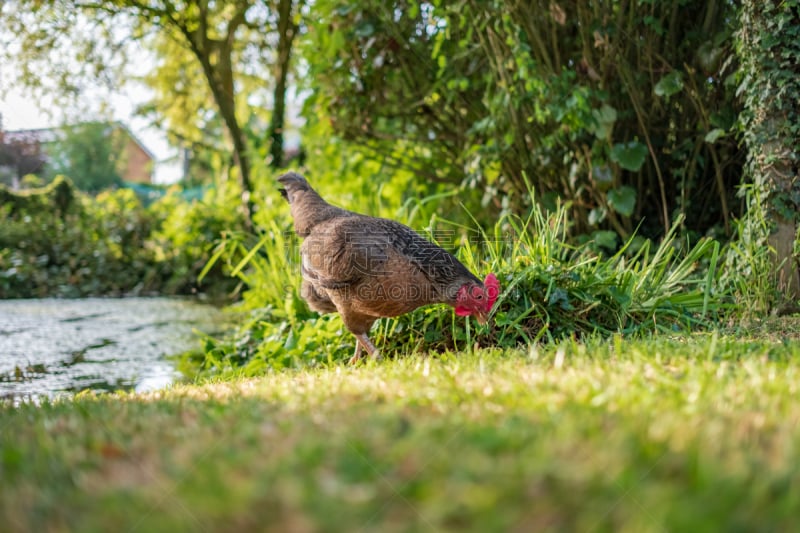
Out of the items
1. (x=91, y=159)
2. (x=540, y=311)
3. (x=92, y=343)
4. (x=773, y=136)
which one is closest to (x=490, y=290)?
(x=540, y=311)

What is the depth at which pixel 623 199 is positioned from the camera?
521cm

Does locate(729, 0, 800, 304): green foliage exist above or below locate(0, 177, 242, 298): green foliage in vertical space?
above

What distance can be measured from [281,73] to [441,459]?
11442mm

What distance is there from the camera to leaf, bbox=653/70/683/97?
15.8 feet

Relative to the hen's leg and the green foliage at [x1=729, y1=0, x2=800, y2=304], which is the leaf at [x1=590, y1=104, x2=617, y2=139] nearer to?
the green foliage at [x1=729, y1=0, x2=800, y2=304]

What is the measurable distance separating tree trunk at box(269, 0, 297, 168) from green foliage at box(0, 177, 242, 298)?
4.22 ft

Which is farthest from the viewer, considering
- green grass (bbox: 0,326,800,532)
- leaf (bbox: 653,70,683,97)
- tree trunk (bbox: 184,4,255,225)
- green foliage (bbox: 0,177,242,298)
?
tree trunk (bbox: 184,4,255,225)

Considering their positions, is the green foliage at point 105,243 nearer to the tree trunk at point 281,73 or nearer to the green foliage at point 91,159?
the tree trunk at point 281,73

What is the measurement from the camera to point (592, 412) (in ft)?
5.50

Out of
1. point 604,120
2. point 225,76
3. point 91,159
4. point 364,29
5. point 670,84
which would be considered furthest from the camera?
point 91,159

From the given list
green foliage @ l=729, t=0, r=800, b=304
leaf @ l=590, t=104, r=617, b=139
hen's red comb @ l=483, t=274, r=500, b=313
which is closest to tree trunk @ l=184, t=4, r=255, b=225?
leaf @ l=590, t=104, r=617, b=139

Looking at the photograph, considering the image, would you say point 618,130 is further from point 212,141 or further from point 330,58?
point 212,141

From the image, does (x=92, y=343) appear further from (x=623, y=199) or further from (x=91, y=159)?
(x=91, y=159)

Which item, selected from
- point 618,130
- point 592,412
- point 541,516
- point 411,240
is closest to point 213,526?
point 541,516
